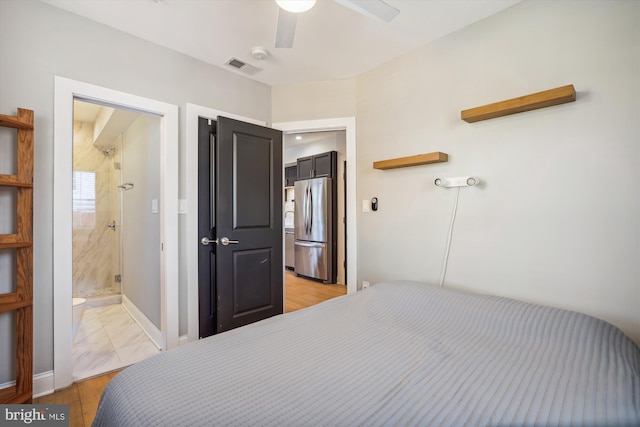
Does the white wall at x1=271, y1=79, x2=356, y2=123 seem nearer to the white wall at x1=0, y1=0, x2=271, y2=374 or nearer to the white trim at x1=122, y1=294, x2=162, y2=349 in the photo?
the white wall at x1=0, y1=0, x2=271, y2=374

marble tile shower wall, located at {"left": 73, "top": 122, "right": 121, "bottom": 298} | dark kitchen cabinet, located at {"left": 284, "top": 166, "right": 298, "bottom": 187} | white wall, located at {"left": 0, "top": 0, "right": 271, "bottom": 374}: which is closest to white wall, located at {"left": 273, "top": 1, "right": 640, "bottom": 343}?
white wall, located at {"left": 0, "top": 0, "right": 271, "bottom": 374}

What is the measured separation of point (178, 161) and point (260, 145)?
726mm

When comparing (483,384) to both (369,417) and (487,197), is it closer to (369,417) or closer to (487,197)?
(369,417)

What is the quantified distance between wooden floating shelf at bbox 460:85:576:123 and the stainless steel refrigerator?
294 centimetres

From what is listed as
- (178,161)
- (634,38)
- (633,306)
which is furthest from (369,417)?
(178,161)

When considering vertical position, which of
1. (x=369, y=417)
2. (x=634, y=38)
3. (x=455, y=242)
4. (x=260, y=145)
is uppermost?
(x=634, y=38)

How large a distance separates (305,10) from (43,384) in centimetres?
266

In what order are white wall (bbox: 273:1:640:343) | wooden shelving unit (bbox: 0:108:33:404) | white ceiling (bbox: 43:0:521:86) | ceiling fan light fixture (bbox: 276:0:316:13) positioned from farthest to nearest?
white ceiling (bbox: 43:0:521:86) < wooden shelving unit (bbox: 0:108:33:404) < white wall (bbox: 273:1:640:343) < ceiling fan light fixture (bbox: 276:0:316:13)

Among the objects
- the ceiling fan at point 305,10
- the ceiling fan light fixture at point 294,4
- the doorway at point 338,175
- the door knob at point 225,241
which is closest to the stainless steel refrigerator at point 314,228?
the doorway at point 338,175

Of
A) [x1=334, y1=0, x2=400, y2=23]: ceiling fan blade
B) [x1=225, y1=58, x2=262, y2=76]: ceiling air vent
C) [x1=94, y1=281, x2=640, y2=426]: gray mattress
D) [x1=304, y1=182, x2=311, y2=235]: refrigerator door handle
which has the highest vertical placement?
[x1=225, y1=58, x2=262, y2=76]: ceiling air vent

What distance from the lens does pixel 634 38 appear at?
1419 millimetres

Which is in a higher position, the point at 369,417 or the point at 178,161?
the point at 178,161

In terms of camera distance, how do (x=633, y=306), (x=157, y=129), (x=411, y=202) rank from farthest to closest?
(x=157, y=129) < (x=411, y=202) < (x=633, y=306)

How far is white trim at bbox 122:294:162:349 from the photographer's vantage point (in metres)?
2.55
